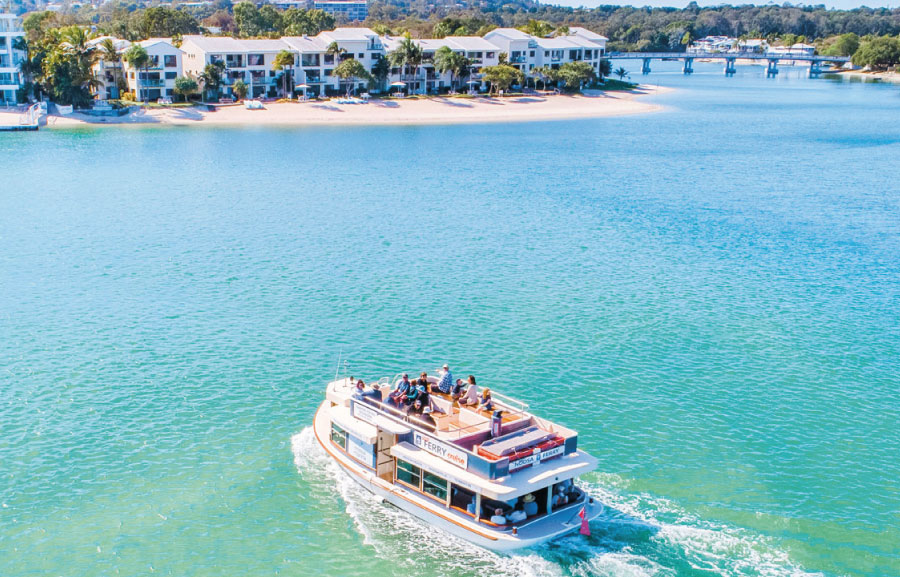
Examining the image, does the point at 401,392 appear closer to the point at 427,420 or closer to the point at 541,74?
the point at 427,420

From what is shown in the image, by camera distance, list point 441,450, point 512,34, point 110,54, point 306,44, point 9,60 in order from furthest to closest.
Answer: point 512,34 → point 306,44 → point 110,54 → point 9,60 → point 441,450

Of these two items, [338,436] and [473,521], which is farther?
[338,436]

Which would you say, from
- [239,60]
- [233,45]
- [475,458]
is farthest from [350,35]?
[475,458]

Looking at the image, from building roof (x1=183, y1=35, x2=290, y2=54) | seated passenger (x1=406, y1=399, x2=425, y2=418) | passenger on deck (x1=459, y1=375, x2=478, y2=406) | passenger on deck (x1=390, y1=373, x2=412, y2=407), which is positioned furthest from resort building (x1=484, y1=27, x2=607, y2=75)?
seated passenger (x1=406, y1=399, x2=425, y2=418)

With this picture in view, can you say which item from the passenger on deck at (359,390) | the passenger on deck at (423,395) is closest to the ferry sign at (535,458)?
the passenger on deck at (423,395)

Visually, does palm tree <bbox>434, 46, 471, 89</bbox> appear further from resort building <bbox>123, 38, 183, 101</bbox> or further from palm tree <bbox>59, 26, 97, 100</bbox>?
palm tree <bbox>59, 26, 97, 100</bbox>

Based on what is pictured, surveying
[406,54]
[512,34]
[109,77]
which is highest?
[512,34]
